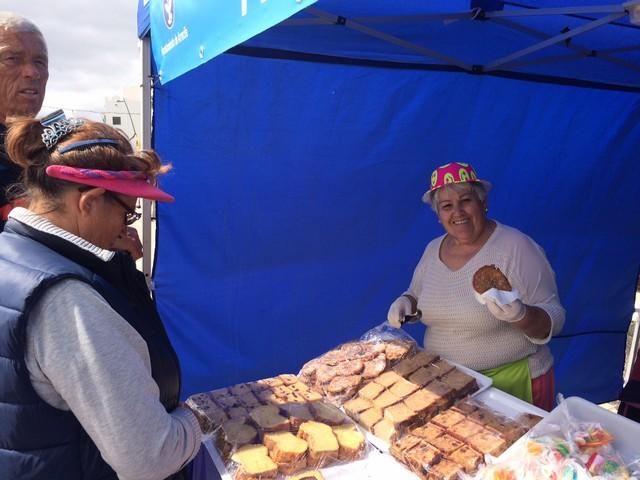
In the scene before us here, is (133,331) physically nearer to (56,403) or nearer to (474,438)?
(56,403)

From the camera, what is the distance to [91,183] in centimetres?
116

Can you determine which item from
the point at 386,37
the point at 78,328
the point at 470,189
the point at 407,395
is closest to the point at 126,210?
the point at 78,328

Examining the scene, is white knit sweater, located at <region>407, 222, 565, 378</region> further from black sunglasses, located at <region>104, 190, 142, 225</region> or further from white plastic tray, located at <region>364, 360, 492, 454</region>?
black sunglasses, located at <region>104, 190, 142, 225</region>

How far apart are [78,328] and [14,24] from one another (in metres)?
1.76

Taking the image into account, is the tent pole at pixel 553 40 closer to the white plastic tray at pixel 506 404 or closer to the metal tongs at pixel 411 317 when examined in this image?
the metal tongs at pixel 411 317

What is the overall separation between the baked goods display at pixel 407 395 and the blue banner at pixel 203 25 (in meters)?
1.37

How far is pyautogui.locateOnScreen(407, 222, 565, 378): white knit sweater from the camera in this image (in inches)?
89.5

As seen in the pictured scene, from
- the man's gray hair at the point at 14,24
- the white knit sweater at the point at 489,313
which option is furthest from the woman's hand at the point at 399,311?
the man's gray hair at the point at 14,24

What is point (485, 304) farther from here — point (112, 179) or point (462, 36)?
point (462, 36)

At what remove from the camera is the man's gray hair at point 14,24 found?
2131 millimetres

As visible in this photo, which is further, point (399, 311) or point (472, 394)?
point (399, 311)

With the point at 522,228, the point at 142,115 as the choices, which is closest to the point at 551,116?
the point at 522,228

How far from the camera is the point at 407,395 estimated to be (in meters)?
1.92

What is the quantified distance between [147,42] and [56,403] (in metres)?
2.30
